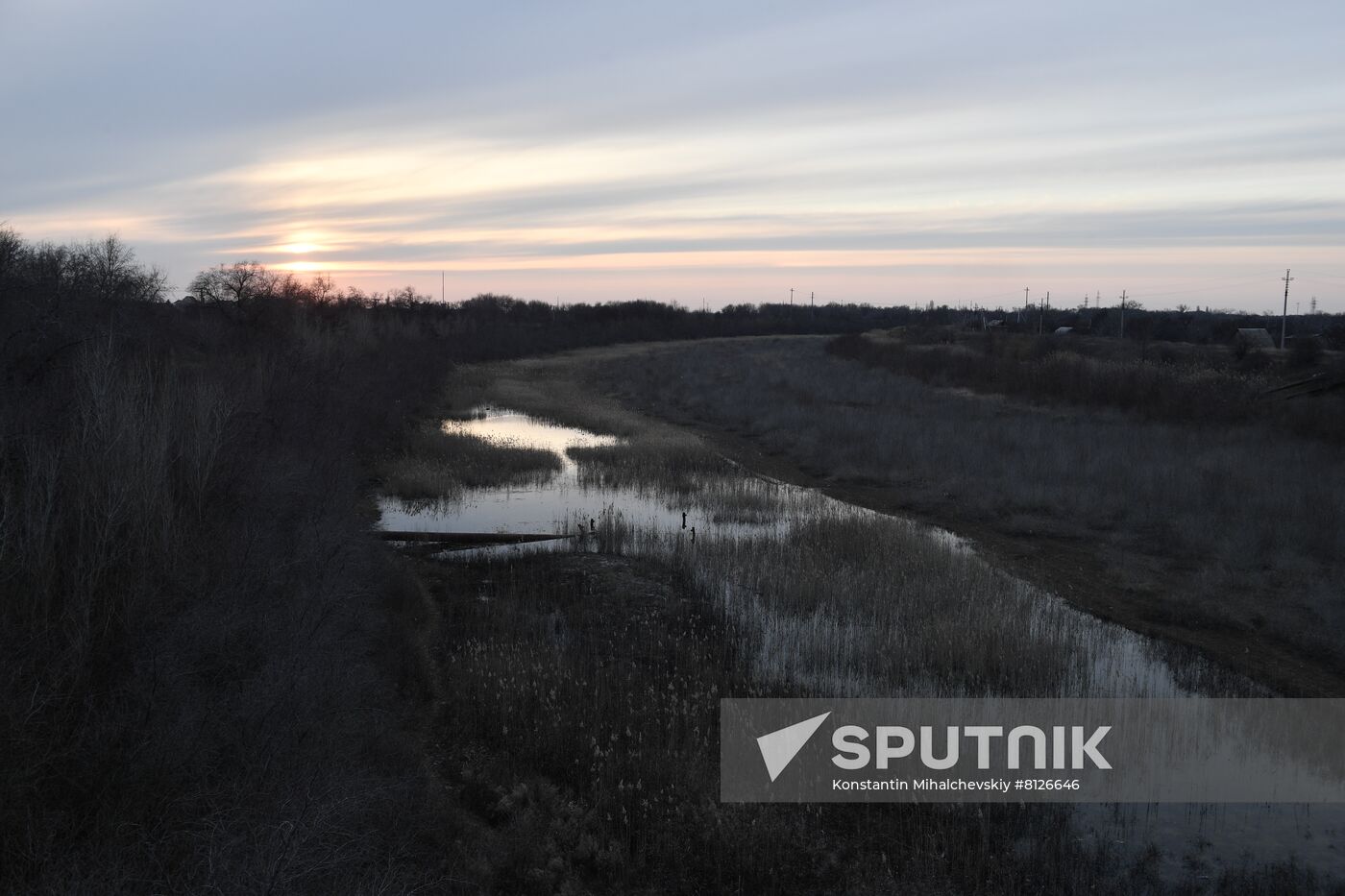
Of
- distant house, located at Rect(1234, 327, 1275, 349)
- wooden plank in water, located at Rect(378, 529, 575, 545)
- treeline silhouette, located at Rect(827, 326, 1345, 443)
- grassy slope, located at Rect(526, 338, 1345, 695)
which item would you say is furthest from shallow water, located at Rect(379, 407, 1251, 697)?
distant house, located at Rect(1234, 327, 1275, 349)

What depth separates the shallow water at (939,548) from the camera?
5.91 m

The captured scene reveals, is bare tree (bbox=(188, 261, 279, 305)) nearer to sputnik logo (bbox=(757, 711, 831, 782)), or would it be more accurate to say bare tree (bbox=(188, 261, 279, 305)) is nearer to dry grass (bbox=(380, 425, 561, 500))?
dry grass (bbox=(380, 425, 561, 500))

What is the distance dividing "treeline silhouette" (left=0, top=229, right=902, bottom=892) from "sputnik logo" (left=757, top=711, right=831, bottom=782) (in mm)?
2294

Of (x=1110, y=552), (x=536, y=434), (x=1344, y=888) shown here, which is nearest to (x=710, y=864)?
(x=1344, y=888)

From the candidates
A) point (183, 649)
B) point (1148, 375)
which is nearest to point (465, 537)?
point (183, 649)

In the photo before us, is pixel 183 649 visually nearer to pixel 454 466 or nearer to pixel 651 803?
pixel 651 803

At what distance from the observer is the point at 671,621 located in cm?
975

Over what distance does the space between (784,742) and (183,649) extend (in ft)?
13.5

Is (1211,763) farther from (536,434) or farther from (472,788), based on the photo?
(536,434)

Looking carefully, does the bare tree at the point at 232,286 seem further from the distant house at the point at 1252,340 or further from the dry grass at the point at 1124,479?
the distant house at the point at 1252,340

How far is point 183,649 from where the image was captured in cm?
531

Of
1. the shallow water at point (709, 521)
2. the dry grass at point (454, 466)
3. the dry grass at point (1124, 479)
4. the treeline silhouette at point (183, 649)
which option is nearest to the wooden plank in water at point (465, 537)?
the shallow water at point (709, 521)

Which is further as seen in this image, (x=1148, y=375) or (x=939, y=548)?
(x=1148, y=375)

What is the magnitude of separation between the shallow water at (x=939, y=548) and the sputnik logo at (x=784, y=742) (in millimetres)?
848
